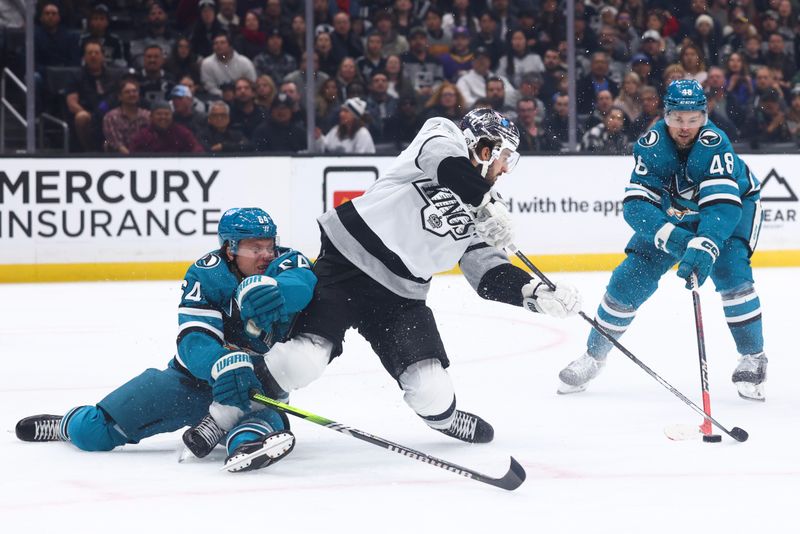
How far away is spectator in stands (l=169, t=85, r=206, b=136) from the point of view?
24.9 ft

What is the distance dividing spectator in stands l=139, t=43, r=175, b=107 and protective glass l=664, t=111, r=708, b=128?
453cm

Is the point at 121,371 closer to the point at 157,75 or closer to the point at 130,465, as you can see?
the point at 130,465

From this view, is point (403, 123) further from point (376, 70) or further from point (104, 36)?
point (104, 36)

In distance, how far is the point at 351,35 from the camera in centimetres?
822

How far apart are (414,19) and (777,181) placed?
103 inches

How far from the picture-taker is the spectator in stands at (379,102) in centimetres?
791

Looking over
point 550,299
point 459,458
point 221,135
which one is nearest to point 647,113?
point 221,135

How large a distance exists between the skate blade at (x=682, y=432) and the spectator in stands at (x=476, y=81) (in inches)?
200

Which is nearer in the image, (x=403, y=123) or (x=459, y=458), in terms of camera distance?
(x=459, y=458)

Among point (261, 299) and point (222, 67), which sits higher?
point (222, 67)

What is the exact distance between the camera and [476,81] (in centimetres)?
818

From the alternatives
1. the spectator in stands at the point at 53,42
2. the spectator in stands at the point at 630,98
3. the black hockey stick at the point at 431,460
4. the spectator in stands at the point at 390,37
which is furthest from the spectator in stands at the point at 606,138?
the black hockey stick at the point at 431,460

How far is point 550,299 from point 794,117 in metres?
5.73

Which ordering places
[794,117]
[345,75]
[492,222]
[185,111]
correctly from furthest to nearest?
1. [794,117]
2. [345,75]
3. [185,111]
4. [492,222]
